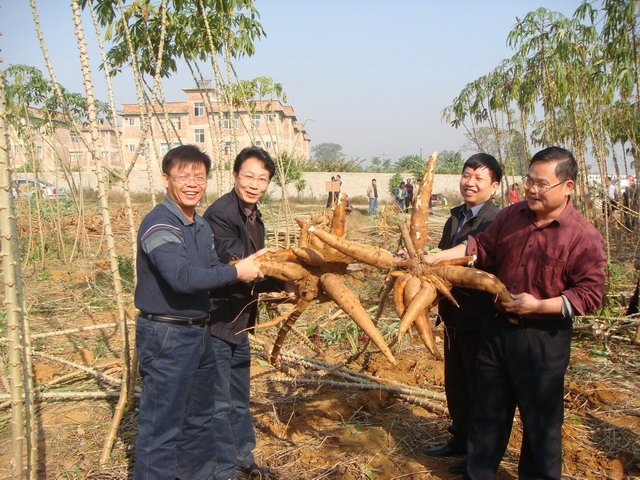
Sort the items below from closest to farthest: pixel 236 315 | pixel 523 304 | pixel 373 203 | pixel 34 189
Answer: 1. pixel 523 304
2. pixel 236 315
3. pixel 34 189
4. pixel 373 203

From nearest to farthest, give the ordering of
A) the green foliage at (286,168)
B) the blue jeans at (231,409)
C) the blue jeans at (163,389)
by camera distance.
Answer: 1. the blue jeans at (163,389)
2. the blue jeans at (231,409)
3. the green foliage at (286,168)

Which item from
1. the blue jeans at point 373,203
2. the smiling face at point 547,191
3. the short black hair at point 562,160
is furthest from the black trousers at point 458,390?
the blue jeans at point 373,203

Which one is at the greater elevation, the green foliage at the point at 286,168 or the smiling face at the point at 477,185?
the green foliage at the point at 286,168

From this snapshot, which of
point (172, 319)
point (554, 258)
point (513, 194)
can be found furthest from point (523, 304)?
point (513, 194)

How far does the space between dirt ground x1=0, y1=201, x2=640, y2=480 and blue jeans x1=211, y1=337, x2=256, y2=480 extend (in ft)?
0.76

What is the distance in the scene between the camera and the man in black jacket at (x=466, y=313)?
2.23 m

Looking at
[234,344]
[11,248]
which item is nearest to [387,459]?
[234,344]

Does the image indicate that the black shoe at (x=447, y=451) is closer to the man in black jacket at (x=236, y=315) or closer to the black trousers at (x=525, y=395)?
the black trousers at (x=525, y=395)

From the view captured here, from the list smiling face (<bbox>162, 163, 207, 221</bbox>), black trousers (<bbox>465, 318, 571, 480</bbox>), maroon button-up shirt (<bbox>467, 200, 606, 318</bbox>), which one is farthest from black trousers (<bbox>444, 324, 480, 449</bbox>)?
smiling face (<bbox>162, 163, 207, 221</bbox>)

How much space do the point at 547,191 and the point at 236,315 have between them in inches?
56.4

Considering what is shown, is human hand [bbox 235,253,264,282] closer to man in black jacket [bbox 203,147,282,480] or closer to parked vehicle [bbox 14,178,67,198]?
man in black jacket [bbox 203,147,282,480]

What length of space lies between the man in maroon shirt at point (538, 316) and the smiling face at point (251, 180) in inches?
44.5

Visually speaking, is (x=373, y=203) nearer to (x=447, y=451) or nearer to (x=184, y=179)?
(x=447, y=451)

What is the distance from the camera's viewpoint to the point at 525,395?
71.3 inches
